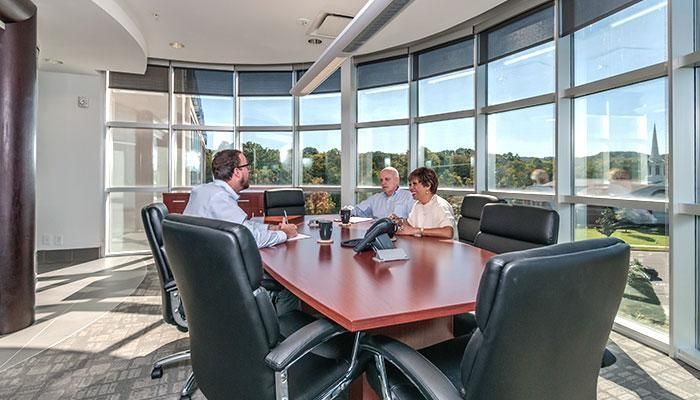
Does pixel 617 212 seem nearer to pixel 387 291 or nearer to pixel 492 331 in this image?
pixel 387 291

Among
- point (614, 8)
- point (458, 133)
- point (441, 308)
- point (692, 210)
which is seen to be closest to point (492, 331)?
point (441, 308)

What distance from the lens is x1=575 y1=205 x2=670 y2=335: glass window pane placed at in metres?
2.83

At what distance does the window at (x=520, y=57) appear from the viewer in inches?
151

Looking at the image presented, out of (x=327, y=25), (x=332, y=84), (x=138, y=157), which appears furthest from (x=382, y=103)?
(x=138, y=157)

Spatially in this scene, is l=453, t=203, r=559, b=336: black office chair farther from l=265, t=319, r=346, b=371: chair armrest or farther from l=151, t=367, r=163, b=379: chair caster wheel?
l=151, t=367, r=163, b=379: chair caster wheel

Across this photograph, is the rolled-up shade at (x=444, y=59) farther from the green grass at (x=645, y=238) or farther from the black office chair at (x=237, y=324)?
the black office chair at (x=237, y=324)

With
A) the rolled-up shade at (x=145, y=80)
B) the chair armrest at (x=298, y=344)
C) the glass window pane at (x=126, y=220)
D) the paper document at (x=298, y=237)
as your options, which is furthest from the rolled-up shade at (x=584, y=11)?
the glass window pane at (x=126, y=220)

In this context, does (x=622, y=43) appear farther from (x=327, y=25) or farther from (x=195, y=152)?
(x=195, y=152)

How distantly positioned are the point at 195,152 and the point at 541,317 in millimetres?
6317

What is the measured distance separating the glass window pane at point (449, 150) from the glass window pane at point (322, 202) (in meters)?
1.54

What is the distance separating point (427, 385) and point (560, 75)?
3519 millimetres

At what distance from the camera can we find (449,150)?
16.7ft

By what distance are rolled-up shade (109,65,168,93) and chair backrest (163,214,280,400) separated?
565 centimetres

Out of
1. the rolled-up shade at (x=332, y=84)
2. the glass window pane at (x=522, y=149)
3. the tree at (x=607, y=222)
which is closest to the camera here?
the tree at (x=607, y=222)
